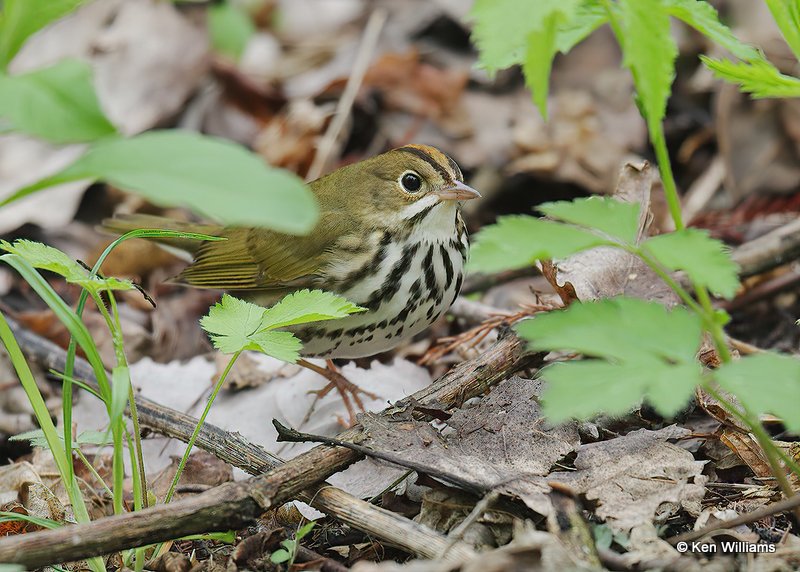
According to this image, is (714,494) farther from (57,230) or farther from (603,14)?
(57,230)

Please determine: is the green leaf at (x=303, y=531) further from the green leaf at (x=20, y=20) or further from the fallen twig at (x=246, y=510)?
the green leaf at (x=20, y=20)

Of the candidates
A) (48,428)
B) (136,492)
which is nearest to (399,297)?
(136,492)

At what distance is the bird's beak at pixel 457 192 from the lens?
3.23m

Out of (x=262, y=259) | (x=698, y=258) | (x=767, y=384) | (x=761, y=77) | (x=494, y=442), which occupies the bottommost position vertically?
(x=262, y=259)

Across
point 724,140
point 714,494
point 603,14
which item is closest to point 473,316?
point 714,494

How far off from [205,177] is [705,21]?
4.09 feet

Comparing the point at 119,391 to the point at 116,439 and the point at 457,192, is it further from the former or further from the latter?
the point at 457,192

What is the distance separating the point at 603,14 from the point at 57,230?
3.69 meters

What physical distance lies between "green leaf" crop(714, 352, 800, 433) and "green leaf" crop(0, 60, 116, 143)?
116 centimetres

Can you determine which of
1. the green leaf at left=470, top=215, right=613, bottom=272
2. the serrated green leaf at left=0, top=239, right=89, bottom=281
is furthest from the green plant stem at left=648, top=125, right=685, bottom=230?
the serrated green leaf at left=0, top=239, right=89, bottom=281

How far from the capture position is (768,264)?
12.1 feet

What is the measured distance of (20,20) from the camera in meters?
1.68

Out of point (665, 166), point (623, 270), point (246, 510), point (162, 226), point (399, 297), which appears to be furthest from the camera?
point (162, 226)

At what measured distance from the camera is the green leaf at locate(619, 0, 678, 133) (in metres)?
1.70
